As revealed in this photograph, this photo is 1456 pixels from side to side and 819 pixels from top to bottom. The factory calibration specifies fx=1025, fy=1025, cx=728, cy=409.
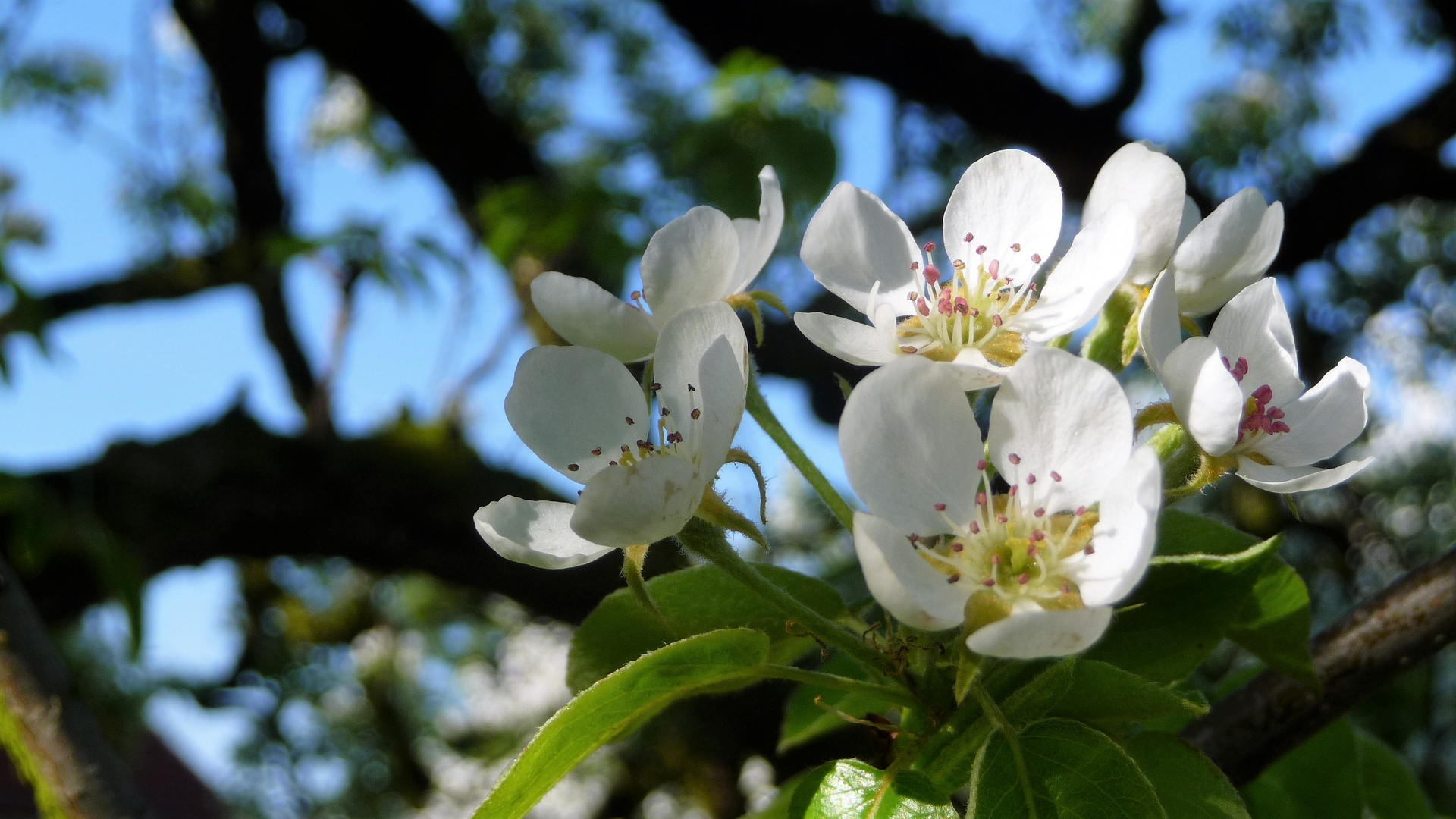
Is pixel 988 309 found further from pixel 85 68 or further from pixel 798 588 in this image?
pixel 85 68

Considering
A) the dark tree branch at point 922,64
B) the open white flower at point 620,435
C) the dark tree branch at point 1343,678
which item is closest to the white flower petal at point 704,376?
the open white flower at point 620,435

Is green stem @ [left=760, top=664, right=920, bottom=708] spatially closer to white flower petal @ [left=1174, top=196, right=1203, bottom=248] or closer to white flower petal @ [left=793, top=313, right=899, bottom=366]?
white flower petal @ [left=793, top=313, right=899, bottom=366]

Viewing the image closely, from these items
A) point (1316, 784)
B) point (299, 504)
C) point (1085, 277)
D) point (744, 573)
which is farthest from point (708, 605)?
point (299, 504)

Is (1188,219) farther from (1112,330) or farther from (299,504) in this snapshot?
(299,504)

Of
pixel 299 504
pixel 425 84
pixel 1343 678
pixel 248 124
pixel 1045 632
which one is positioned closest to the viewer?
pixel 1045 632

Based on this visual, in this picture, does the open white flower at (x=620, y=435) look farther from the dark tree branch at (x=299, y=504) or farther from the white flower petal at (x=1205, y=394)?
the dark tree branch at (x=299, y=504)
